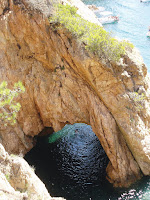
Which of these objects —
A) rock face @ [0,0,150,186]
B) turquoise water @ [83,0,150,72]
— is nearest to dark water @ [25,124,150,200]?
rock face @ [0,0,150,186]

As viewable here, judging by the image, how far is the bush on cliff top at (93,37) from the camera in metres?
Answer: 13.8

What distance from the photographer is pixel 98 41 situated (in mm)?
13688

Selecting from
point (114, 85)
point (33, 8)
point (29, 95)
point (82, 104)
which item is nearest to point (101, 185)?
point (82, 104)

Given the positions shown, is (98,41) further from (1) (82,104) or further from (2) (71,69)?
(1) (82,104)

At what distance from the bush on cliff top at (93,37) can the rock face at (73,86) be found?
419 mm

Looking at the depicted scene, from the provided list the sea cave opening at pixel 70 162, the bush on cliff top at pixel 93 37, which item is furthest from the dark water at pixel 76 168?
the bush on cliff top at pixel 93 37

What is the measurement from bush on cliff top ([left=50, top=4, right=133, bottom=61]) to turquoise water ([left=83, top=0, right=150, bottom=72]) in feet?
45.4

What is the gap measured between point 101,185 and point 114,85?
639cm

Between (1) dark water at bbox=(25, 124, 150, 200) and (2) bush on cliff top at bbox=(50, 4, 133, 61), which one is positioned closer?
(2) bush on cliff top at bbox=(50, 4, 133, 61)

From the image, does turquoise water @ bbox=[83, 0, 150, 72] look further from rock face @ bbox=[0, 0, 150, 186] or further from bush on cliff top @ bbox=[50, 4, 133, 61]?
rock face @ bbox=[0, 0, 150, 186]

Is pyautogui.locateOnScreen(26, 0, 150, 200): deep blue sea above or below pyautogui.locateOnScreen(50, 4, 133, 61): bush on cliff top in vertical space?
below

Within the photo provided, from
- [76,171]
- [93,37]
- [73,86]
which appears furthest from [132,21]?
[76,171]

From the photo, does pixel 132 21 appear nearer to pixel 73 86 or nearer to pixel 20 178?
pixel 73 86

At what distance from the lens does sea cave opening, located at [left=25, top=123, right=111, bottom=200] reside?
595 inches
